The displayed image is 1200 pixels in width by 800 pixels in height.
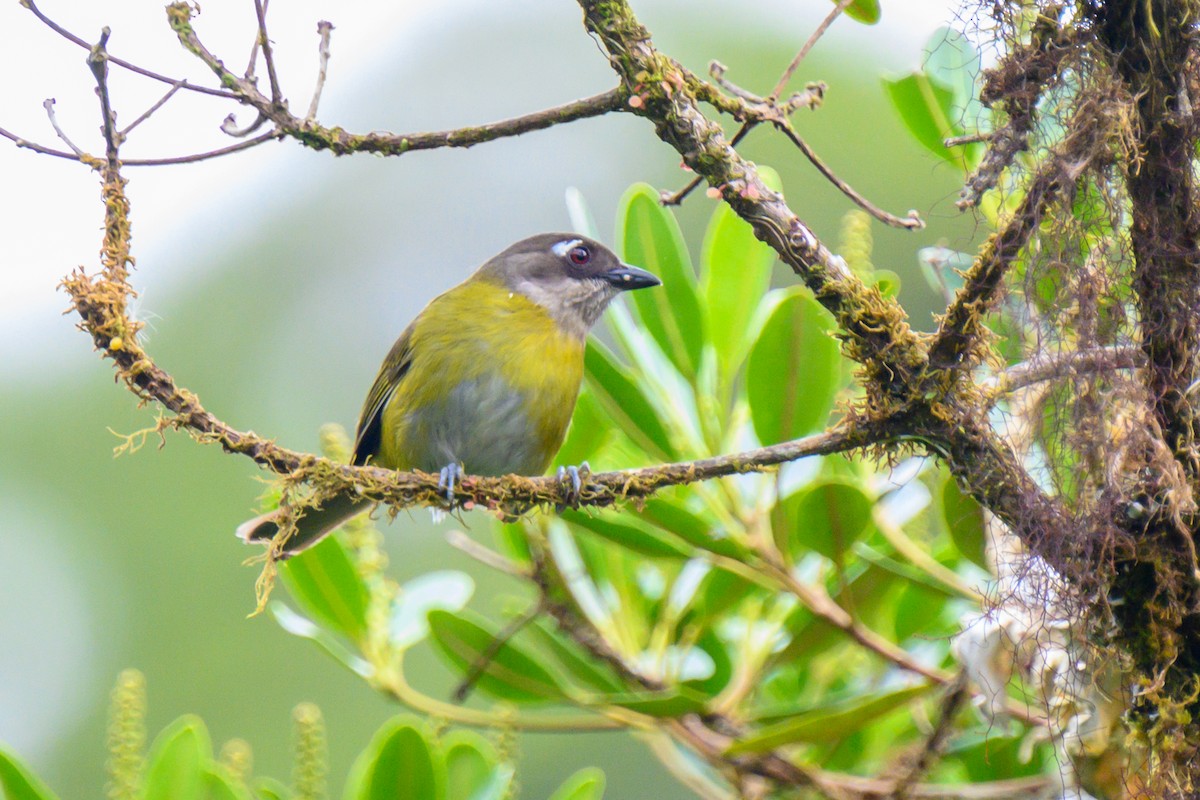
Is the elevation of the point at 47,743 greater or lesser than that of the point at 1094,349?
lesser

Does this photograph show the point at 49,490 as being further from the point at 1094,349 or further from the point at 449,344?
the point at 1094,349

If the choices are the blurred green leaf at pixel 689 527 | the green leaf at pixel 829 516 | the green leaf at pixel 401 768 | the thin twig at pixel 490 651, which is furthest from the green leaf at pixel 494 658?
the green leaf at pixel 829 516

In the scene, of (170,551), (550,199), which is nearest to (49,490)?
(170,551)

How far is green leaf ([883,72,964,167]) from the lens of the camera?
265 centimetres

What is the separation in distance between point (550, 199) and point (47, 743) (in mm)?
9949

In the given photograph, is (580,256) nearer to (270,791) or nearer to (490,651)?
(490,651)

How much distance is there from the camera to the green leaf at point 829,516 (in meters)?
2.34

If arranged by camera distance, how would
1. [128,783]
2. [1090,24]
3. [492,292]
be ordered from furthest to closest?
[492,292]
[128,783]
[1090,24]

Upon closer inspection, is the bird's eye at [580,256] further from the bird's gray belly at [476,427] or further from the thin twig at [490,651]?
the thin twig at [490,651]

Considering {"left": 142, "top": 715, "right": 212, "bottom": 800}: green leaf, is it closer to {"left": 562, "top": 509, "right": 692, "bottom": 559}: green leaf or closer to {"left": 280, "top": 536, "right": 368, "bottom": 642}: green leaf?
{"left": 280, "top": 536, "right": 368, "bottom": 642}: green leaf

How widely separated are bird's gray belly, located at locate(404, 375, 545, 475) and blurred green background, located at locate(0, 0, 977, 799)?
386cm

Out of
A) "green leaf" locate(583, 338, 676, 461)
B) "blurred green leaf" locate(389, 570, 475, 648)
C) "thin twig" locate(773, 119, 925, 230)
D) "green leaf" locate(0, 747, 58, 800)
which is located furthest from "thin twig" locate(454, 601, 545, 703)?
"thin twig" locate(773, 119, 925, 230)

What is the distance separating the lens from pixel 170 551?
44.4 ft

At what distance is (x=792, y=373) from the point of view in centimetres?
254
